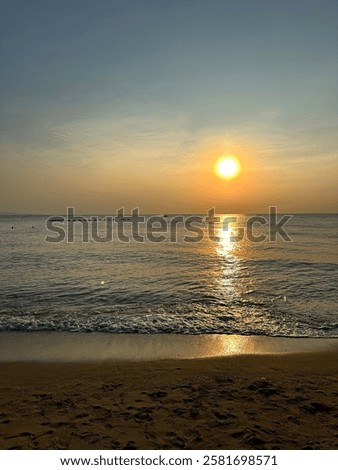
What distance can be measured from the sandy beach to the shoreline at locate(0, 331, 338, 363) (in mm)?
370

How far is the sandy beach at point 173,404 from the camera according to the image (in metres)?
4.87

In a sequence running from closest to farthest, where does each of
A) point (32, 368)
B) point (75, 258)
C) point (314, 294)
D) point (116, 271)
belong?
point (32, 368)
point (314, 294)
point (116, 271)
point (75, 258)

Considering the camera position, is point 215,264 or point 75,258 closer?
point 215,264

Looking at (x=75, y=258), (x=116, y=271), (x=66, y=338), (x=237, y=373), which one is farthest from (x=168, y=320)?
(x=75, y=258)

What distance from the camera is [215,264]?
2608 cm

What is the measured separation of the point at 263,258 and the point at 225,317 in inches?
709

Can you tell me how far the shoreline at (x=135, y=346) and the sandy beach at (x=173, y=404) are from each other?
0.37 metres

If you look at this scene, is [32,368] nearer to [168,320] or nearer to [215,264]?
[168,320]

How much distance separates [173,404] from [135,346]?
11.6 feet

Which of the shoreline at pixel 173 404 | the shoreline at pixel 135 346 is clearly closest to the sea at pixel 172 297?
the shoreline at pixel 135 346

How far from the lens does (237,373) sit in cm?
734

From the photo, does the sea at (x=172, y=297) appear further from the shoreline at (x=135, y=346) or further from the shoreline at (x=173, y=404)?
the shoreline at (x=173, y=404)

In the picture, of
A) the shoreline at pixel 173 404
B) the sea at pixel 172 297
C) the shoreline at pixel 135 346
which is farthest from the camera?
the sea at pixel 172 297
